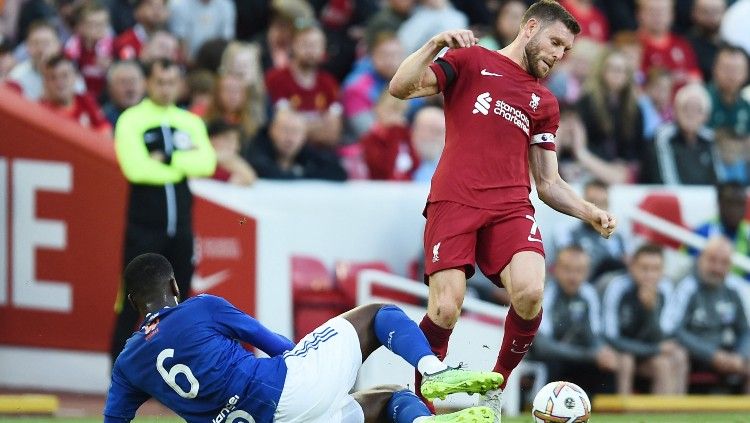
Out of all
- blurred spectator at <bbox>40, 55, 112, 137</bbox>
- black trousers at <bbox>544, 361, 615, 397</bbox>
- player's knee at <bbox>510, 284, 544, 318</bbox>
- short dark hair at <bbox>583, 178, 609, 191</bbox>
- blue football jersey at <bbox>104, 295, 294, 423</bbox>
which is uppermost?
blurred spectator at <bbox>40, 55, 112, 137</bbox>

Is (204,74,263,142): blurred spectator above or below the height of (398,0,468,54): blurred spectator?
below

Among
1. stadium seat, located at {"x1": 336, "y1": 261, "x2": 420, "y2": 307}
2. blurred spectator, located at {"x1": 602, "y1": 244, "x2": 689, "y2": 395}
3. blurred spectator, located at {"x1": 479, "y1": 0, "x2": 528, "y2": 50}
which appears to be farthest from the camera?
blurred spectator, located at {"x1": 479, "y1": 0, "x2": 528, "y2": 50}

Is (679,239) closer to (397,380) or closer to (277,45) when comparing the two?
(397,380)

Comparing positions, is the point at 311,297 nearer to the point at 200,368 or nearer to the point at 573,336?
the point at 573,336

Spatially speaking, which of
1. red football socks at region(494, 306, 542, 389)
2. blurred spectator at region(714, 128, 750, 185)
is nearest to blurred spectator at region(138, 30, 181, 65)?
blurred spectator at region(714, 128, 750, 185)

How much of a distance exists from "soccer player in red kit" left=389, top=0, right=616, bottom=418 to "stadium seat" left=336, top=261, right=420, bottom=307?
4.28 meters

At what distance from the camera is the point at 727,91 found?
17.0 m

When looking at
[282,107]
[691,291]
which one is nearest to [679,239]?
[691,291]

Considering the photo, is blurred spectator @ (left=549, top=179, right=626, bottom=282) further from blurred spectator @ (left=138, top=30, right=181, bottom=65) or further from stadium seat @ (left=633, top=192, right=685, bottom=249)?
blurred spectator @ (left=138, top=30, right=181, bottom=65)

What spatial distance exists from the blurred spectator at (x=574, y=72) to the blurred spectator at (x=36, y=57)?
5077 millimetres

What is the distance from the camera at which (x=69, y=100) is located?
46.1ft

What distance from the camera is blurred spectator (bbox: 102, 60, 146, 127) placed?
45.6 feet

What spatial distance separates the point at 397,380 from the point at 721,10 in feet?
24.6

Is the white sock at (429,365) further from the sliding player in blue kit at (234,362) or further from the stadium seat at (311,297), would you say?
the stadium seat at (311,297)
